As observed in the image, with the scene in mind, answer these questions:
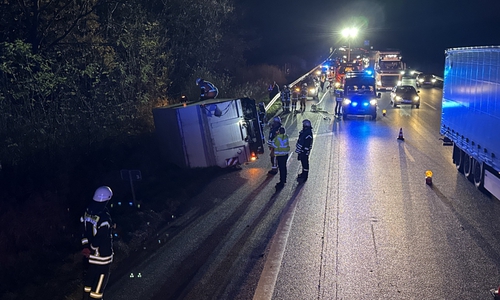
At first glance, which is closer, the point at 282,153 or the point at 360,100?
the point at 282,153

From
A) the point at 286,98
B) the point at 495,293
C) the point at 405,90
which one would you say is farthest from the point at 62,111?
the point at 405,90

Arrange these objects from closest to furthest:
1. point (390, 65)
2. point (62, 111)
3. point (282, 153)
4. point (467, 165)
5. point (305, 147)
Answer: point (282, 153), point (467, 165), point (305, 147), point (62, 111), point (390, 65)

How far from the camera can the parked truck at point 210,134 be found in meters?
12.7

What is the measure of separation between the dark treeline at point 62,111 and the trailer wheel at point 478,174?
841 centimetres

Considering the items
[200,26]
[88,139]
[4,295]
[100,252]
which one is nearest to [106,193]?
[100,252]

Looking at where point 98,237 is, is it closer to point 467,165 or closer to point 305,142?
point 305,142

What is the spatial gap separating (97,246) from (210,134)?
708 centimetres

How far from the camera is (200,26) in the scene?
931 inches

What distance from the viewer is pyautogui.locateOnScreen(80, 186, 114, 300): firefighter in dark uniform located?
5.93 meters

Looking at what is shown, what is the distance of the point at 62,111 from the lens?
43.6 feet

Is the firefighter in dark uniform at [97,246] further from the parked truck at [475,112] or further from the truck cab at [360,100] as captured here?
the truck cab at [360,100]

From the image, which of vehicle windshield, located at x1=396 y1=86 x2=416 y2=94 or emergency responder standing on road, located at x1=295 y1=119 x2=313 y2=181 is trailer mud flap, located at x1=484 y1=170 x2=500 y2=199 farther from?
vehicle windshield, located at x1=396 y1=86 x2=416 y2=94

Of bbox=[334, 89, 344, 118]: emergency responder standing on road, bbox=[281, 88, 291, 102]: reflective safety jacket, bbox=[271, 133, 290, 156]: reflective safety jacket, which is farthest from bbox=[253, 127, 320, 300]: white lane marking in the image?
bbox=[281, 88, 291, 102]: reflective safety jacket

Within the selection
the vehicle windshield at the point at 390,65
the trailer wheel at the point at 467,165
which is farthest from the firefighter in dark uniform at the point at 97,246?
the vehicle windshield at the point at 390,65
